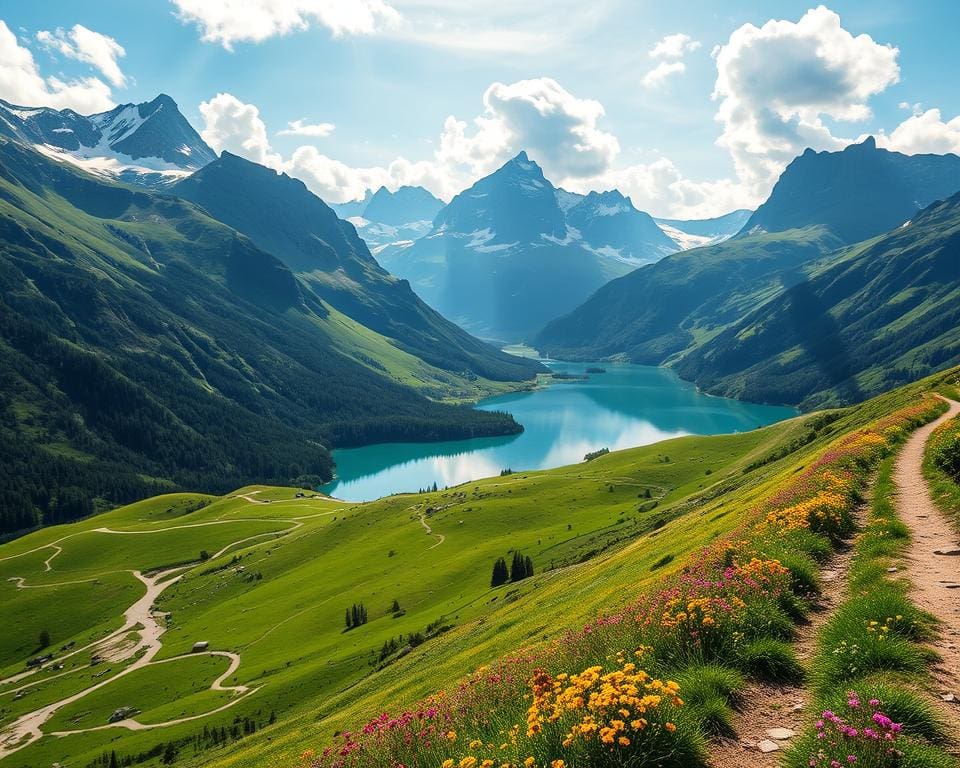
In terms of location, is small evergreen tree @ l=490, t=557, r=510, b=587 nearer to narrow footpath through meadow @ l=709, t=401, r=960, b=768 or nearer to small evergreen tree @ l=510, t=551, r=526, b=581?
small evergreen tree @ l=510, t=551, r=526, b=581

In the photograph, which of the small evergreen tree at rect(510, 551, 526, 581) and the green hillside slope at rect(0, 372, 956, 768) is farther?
the small evergreen tree at rect(510, 551, 526, 581)

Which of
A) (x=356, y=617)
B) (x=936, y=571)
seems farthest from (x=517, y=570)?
(x=936, y=571)

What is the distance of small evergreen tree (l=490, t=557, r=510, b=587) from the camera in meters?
74.8

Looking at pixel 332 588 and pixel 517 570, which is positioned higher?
pixel 517 570

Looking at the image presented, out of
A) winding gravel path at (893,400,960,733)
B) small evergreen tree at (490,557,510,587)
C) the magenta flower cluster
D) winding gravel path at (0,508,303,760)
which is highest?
the magenta flower cluster

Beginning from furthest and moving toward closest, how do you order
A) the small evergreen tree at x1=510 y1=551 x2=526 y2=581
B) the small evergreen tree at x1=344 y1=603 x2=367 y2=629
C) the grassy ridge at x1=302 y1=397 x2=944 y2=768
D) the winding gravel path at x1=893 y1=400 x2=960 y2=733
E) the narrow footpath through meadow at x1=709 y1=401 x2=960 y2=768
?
the small evergreen tree at x1=344 y1=603 x2=367 y2=629
the small evergreen tree at x1=510 y1=551 x2=526 y2=581
the winding gravel path at x1=893 y1=400 x2=960 y2=733
the narrow footpath through meadow at x1=709 y1=401 x2=960 y2=768
the grassy ridge at x1=302 y1=397 x2=944 y2=768

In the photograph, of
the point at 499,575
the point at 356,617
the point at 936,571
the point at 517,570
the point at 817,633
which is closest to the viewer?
the point at 817,633

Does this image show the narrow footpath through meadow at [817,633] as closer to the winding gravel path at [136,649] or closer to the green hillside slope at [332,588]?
the green hillside slope at [332,588]

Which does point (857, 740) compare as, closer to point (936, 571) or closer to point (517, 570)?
point (936, 571)

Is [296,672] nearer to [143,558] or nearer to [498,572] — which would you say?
[498,572]

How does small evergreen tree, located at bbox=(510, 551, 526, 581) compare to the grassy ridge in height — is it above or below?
below

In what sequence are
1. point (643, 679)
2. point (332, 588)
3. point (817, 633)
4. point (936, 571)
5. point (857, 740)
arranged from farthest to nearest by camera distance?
point (332, 588), point (936, 571), point (817, 633), point (643, 679), point (857, 740)

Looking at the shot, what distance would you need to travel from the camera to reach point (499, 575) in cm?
7581

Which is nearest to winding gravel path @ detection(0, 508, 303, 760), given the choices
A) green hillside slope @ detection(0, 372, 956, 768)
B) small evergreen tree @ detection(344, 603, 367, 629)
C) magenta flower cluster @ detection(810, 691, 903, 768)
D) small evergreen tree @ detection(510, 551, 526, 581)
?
green hillside slope @ detection(0, 372, 956, 768)
